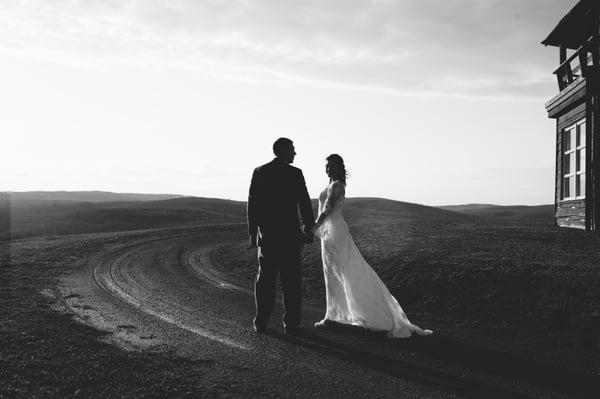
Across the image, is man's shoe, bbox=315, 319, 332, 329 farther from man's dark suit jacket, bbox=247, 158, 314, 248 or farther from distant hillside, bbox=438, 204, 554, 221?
distant hillside, bbox=438, 204, 554, 221

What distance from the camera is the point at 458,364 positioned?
15.7 feet

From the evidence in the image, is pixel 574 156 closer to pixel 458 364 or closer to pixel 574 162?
pixel 574 162

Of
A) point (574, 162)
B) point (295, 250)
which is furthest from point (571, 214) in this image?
point (295, 250)

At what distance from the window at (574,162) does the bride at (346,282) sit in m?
Answer: 12.1

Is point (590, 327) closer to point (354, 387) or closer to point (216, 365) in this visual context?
point (354, 387)

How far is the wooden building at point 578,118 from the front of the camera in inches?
574

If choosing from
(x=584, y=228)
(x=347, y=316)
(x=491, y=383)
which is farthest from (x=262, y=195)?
(x=584, y=228)

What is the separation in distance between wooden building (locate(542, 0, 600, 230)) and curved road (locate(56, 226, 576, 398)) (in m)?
11.5

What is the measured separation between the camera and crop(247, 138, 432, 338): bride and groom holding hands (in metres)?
6.09

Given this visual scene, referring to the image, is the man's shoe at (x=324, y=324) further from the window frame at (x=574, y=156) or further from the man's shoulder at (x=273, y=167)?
the window frame at (x=574, y=156)

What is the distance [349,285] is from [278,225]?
1.19 meters

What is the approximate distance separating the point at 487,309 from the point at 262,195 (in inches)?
152

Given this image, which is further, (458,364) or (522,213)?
(522,213)

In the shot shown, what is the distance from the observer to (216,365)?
465 centimetres
